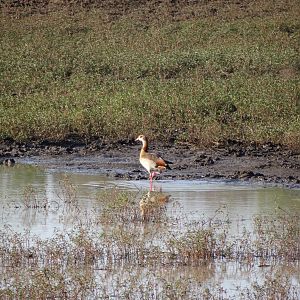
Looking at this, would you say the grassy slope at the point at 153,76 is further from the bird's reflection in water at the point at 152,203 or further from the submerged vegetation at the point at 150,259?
the submerged vegetation at the point at 150,259

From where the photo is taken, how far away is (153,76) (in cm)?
2470

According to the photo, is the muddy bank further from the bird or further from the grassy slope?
the bird

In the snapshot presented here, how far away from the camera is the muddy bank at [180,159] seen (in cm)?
1609

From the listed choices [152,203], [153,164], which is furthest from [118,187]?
[152,203]

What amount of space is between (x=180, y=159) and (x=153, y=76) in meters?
7.64

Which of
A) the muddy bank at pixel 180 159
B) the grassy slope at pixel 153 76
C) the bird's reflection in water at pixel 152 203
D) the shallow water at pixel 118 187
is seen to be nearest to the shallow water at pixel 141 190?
the shallow water at pixel 118 187

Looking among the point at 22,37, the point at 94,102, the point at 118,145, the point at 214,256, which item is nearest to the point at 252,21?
the point at 22,37

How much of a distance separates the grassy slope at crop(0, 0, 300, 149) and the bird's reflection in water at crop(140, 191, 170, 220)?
3.78 m

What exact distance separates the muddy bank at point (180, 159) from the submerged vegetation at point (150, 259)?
3.71 m

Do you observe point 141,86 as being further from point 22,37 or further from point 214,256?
point 214,256

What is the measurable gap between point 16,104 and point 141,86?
129 inches

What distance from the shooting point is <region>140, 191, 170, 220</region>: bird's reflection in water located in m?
12.7

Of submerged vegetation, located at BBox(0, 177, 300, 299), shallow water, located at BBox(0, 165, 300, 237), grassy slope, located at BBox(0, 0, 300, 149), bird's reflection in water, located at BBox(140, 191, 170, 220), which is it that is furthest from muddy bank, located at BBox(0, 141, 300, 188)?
submerged vegetation, located at BBox(0, 177, 300, 299)

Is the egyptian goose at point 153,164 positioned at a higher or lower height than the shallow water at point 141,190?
higher
